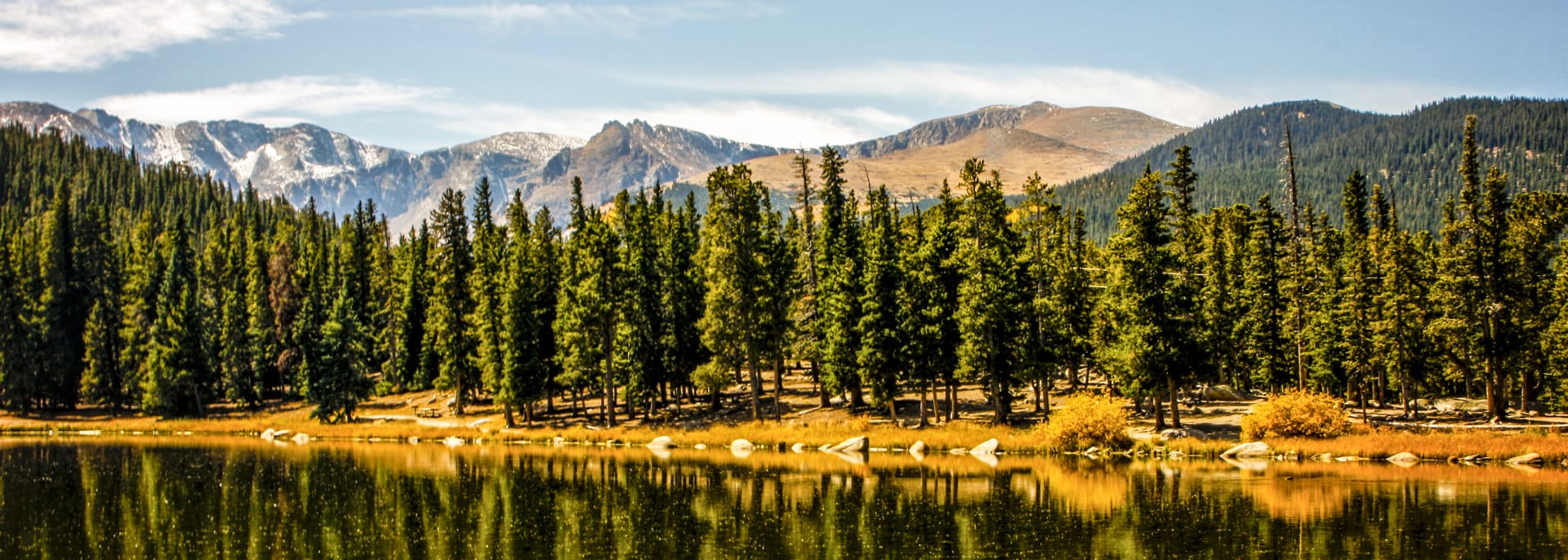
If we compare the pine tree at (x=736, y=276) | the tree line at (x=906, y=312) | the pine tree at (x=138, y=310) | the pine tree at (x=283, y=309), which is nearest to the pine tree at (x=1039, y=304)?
the tree line at (x=906, y=312)

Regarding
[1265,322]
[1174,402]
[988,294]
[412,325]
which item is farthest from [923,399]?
[412,325]

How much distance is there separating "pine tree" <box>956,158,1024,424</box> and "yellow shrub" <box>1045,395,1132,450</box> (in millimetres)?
6576

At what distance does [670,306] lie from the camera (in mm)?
76438

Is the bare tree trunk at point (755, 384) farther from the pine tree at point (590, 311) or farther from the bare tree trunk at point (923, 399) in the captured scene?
the bare tree trunk at point (923, 399)

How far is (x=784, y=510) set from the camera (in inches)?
1505

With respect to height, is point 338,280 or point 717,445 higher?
point 338,280

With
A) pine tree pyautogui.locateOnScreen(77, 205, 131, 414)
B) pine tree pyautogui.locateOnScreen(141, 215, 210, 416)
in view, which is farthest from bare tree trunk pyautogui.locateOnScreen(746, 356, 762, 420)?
pine tree pyautogui.locateOnScreen(77, 205, 131, 414)

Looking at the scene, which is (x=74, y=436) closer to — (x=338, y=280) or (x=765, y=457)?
(x=338, y=280)

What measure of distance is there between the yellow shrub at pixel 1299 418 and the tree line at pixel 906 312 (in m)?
5.13

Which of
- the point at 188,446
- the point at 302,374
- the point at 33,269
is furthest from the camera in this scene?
the point at 33,269

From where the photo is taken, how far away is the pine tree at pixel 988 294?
62.3 metres

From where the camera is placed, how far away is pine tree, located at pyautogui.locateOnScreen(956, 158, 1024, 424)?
6231cm

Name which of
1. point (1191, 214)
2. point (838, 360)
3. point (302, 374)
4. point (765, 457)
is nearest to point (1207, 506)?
point (765, 457)

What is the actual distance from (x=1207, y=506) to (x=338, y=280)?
95898mm
